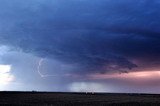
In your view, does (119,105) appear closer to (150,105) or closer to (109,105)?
(109,105)

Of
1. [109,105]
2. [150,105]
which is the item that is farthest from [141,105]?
[109,105]

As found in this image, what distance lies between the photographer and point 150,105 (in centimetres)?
9556

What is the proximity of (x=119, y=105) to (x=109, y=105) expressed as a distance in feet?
10.4

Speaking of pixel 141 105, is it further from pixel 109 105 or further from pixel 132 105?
pixel 109 105

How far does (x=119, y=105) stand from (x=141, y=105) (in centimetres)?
647

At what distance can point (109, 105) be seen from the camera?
3720 inches

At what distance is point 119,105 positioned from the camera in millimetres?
95500

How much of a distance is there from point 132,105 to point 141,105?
2.85 meters

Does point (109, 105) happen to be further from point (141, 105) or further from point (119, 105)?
point (141, 105)

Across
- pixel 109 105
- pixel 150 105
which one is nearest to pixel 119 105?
Result: pixel 109 105

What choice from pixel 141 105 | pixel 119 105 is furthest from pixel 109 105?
pixel 141 105

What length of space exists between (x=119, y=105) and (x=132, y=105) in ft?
12.3

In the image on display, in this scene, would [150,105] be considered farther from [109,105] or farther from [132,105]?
[109,105]
